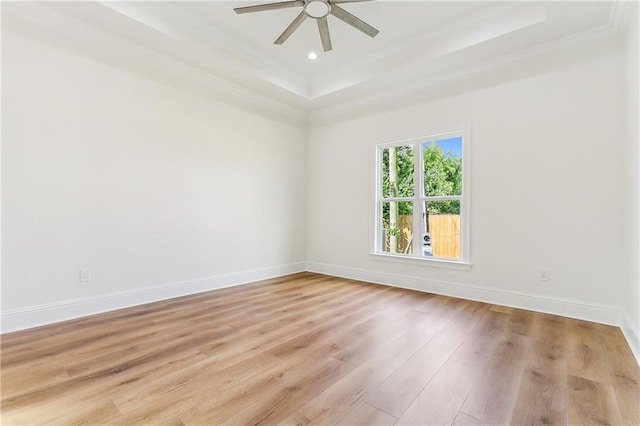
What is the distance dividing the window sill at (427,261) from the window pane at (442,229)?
0.11 m

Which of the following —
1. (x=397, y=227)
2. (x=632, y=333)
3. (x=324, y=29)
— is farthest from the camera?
(x=397, y=227)

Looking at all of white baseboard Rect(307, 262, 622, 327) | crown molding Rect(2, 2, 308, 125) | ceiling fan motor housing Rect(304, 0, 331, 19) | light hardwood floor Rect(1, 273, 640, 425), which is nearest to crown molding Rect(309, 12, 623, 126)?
crown molding Rect(2, 2, 308, 125)

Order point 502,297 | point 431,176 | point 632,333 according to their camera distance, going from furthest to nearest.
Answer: point 431,176 < point 502,297 < point 632,333

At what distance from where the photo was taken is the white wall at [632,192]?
7.59ft

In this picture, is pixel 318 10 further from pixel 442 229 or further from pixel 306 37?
pixel 442 229

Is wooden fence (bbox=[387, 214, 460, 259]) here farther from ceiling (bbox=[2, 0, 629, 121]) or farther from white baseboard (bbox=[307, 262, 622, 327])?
ceiling (bbox=[2, 0, 629, 121])

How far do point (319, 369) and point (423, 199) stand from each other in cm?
297

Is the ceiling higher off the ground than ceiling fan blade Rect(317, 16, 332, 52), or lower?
higher

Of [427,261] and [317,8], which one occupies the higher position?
[317,8]

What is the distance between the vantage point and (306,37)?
11.8 ft

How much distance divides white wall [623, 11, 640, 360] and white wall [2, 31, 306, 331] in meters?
4.19

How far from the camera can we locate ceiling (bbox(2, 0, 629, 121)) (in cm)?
281

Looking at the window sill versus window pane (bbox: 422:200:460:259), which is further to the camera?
window pane (bbox: 422:200:460:259)

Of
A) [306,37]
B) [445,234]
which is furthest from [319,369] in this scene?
[306,37]
